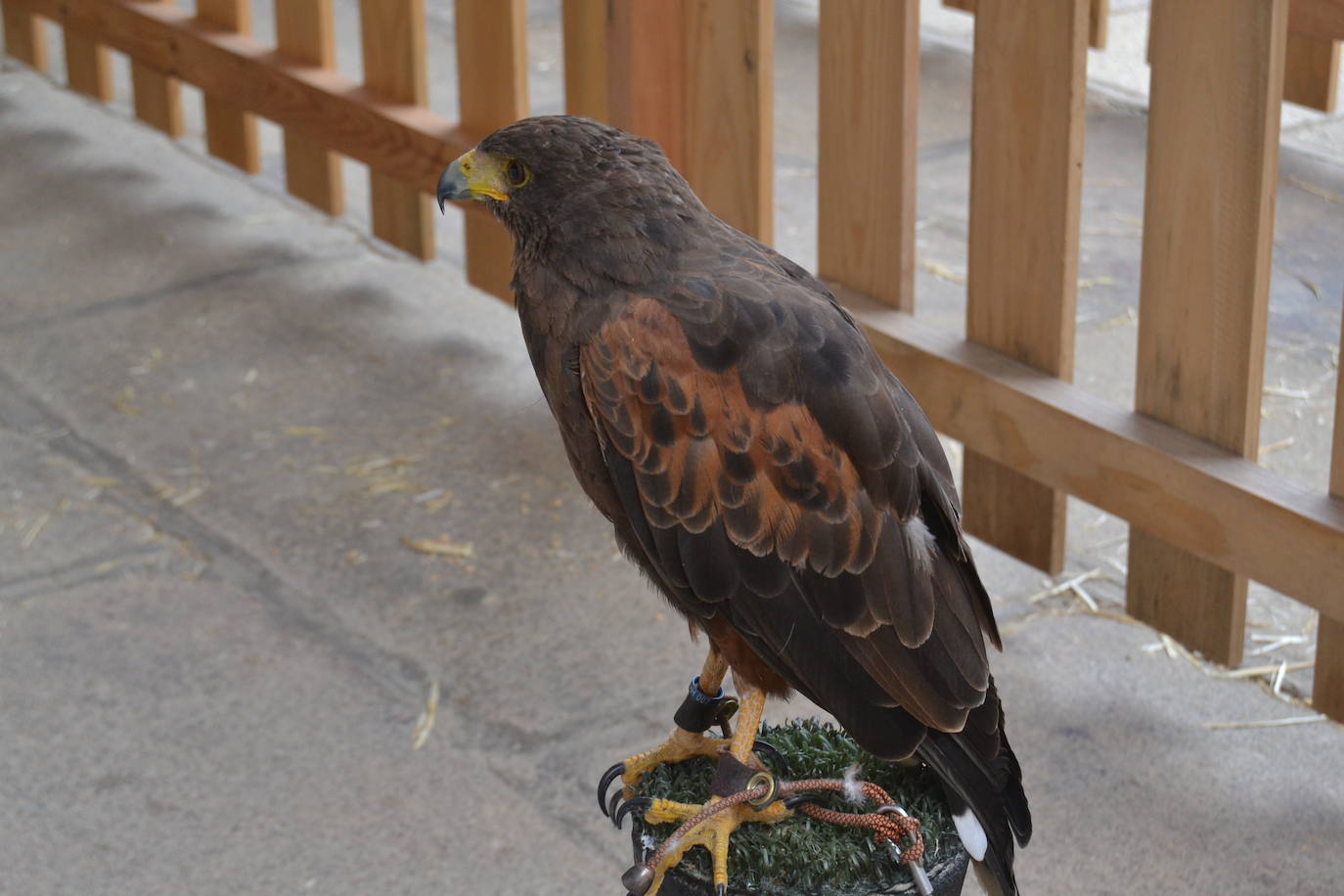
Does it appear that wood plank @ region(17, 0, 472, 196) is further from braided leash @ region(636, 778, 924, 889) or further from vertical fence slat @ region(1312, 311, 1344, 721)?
braided leash @ region(636, 778, 924, 889)

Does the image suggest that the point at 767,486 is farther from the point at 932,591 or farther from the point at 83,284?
the point at 83,284

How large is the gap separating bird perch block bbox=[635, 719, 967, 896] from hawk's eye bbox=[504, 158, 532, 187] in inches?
33.2

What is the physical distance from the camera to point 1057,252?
336cm

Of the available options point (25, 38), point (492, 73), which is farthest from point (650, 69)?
point (25, 38)

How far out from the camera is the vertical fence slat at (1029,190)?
3223mm

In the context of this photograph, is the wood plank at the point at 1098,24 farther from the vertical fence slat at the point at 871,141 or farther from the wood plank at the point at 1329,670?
the wood plank at the point at 1329,670

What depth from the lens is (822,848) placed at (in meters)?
2.09

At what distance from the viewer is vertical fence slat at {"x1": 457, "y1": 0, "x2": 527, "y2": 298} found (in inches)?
176

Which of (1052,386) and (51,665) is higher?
(1052,386)

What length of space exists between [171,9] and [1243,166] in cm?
408

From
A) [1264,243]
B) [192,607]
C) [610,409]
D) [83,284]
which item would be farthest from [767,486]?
[83,284]

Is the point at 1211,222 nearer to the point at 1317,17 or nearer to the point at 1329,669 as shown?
the point at 1329,669

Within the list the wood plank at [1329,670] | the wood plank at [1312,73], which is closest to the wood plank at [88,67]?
the wood plank at [1312,73]

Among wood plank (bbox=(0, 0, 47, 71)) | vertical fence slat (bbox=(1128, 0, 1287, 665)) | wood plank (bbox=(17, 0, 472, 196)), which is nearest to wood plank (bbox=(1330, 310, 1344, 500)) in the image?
vertical fence slat (bbox=(1128, 0, 1287, 665))
